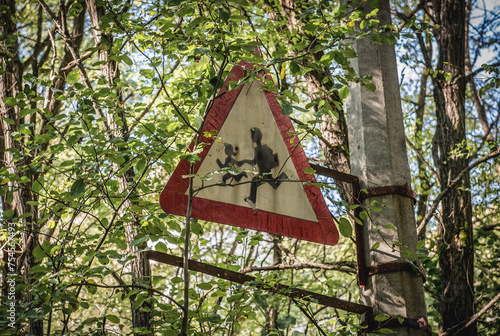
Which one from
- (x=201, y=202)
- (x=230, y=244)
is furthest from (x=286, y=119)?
(x=230, y=244)

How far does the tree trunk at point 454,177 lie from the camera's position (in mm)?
5281

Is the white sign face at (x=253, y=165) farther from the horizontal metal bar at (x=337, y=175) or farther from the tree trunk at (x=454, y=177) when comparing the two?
the tree trunk at (x=454, y=177)

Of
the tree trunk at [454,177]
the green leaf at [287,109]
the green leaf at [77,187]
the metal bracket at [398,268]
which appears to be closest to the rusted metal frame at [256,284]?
the metal bracket at [398,268]

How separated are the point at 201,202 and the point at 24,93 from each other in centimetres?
167

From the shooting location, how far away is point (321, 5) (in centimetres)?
289

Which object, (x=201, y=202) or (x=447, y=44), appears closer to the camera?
(x=201, y=202)

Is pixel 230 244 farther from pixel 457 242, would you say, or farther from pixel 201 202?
pixel 201 202

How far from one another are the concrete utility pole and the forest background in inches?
6.8

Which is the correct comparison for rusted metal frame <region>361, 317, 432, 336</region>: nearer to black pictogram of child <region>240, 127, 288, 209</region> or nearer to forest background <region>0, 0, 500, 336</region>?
forest background <region>0, 0, 500, 336</region>

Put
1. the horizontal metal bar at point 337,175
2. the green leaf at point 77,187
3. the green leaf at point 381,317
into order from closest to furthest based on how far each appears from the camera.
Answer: the green leaf at point 381,317 < the green leaf at point 77,187 < the horizontal metal bar at point 337,175

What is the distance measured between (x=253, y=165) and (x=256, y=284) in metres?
0.68

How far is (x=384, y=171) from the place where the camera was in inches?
110

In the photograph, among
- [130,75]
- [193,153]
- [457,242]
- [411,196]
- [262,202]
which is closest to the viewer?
[193,153]

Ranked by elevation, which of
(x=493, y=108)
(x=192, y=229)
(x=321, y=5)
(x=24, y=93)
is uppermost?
(x=493, y=108)
